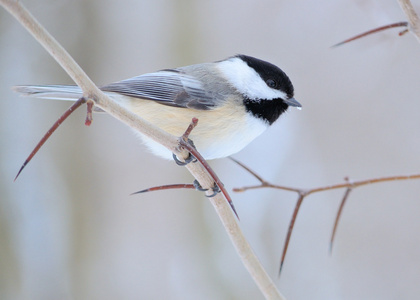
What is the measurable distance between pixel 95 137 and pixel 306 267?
74.3 inches

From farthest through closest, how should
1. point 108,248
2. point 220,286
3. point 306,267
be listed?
point 306,267 → point 220,286 → point 108,248

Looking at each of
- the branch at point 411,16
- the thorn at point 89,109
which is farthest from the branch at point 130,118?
the branch at point 411,16

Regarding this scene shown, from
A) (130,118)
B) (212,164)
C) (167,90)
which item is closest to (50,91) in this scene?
(167,90)

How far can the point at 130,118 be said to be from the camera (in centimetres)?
102

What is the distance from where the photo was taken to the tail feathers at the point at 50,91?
1549 millimetres

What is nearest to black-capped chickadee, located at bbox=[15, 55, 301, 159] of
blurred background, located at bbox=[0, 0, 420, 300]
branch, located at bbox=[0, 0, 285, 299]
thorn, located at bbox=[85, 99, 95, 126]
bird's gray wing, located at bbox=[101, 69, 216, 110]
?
bird's gray wing, located at bbox=[101, 69, 216, 110]

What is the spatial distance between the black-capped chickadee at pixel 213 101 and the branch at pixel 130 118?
422mm

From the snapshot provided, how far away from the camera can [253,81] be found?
1.88m

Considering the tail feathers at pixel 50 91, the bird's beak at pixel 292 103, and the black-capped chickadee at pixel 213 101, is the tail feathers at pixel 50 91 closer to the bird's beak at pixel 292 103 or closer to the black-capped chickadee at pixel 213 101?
the black-capped chickadee at pixel 213 101

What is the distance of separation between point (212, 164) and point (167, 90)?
158cm

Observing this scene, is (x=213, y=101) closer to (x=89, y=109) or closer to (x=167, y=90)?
(x=167, y=90)

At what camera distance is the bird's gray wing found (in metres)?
1.78

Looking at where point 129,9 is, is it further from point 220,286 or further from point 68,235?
point 220,286

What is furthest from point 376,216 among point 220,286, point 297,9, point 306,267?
point 297,9
